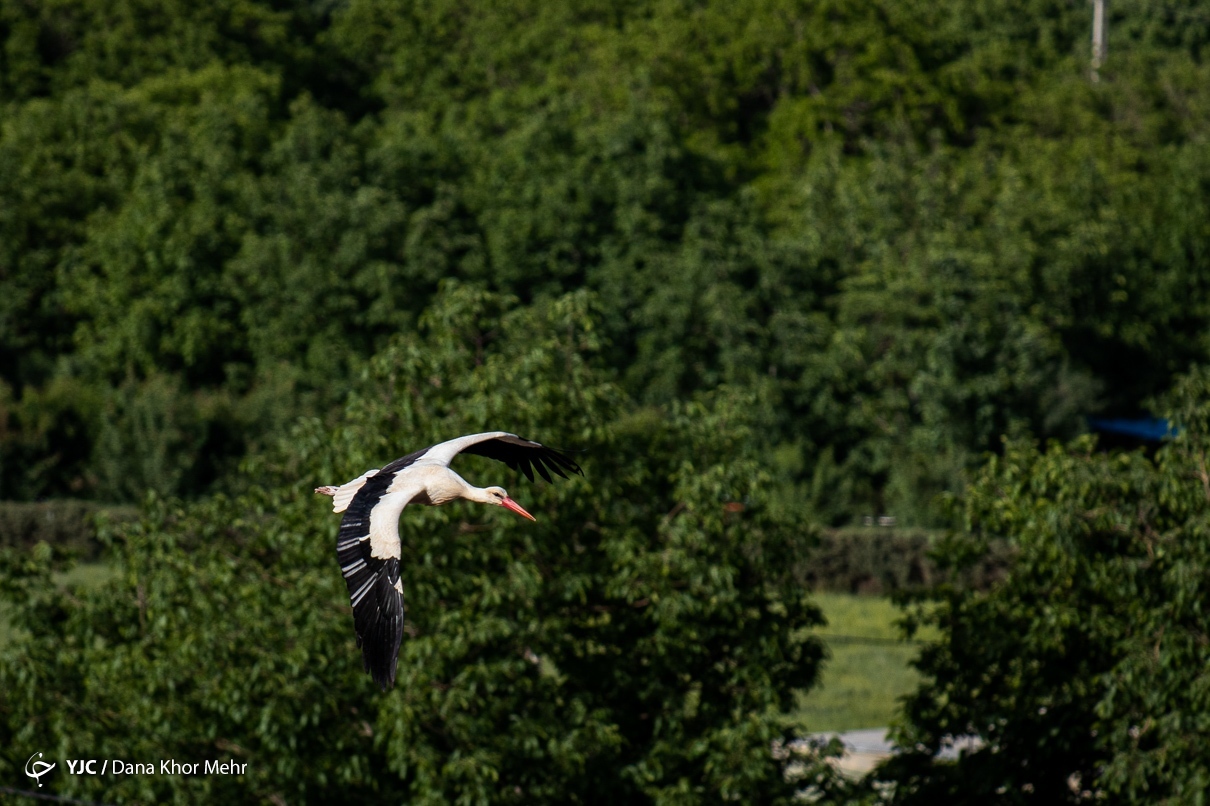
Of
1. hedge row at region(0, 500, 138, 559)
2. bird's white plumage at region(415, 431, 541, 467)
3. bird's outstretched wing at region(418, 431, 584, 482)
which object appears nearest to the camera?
bird's white plumage at region(415, 431, 541, 467)

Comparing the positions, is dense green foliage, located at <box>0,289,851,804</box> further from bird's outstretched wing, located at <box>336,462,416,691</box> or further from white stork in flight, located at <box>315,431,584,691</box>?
bird's outstretched wing, located at <box>336,462,416,691</box>

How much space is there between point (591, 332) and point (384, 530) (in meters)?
8.94

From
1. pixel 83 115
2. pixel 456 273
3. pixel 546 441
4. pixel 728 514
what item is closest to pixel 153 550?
pixel 546 441

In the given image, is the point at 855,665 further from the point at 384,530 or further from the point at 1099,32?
the point at 1099,32

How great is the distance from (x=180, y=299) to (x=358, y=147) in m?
6.37

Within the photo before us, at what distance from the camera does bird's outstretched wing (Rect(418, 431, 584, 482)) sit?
9.59 m

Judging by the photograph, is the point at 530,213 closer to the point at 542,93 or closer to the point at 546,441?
the point at 542,93

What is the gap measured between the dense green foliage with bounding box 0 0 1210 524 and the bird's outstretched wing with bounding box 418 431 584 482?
25.0m

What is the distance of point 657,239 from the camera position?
43281 millimetres

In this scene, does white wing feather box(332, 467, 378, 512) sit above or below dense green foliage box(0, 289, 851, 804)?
above

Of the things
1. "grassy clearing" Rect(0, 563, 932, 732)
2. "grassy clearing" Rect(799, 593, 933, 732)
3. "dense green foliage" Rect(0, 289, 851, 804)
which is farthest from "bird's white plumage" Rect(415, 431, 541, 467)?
"grassy clearing" Rect(0, 563, 932, 732)

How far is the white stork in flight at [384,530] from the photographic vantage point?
8.16 m

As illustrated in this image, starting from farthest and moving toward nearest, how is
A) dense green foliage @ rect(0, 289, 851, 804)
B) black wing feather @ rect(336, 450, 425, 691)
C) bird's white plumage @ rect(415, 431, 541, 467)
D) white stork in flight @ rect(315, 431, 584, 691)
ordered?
dense green foliage @ rect(0, 289, 851, 804), bird's white plumage @ rect(415, 431, 541, 467), white stork in flight @ rect(315, 431, 584, 691), black wing feather @ rect(336, 450, 425, 691)

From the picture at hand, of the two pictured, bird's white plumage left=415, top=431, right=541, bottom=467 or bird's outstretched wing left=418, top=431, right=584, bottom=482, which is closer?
bird's white plumage left=415, top=431, right=541, bottom=467
